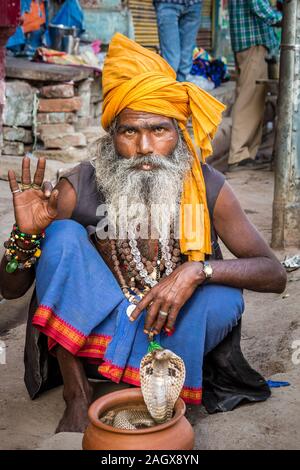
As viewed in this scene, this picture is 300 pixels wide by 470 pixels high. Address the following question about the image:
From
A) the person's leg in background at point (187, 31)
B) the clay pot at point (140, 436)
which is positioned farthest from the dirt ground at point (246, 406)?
the person's leg in background at point (187, 31)

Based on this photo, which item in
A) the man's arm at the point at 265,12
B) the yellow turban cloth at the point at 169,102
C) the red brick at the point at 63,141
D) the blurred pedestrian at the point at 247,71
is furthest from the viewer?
the blurred pedestrian at the point at 247,71

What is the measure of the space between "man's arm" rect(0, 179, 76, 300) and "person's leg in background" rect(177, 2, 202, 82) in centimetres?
548

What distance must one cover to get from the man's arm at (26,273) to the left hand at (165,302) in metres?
0.55

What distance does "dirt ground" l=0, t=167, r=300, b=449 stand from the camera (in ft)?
10.1

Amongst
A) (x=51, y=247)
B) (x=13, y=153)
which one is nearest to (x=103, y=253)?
(x=51, y=247)

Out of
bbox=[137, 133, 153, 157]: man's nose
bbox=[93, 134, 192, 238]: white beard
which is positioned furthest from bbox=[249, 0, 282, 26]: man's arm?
bbox=[137, 133, 153, 157]: man's nose

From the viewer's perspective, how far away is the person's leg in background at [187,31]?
8.64m

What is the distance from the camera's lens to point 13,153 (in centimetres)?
705

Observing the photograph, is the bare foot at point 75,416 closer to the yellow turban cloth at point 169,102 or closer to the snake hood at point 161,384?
the snake hood at point 161,384

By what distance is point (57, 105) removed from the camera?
7191mm

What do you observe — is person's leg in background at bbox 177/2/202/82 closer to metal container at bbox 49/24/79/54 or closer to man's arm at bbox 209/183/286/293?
metal container at bbox 49/24/79/54

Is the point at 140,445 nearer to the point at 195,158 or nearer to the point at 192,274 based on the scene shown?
the point at 192,274

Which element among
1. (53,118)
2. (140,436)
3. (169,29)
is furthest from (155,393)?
(169,29)

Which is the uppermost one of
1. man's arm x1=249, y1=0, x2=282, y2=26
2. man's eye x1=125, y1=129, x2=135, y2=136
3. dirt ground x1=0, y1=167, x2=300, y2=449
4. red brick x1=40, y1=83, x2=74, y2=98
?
man's arm x1=249, y1=0, x2=282, y2=26
